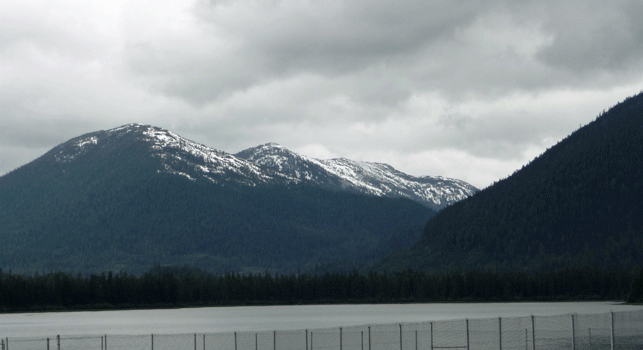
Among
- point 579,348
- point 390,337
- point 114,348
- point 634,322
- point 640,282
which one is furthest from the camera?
point 640,282

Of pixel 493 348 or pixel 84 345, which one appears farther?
pixel 84 345

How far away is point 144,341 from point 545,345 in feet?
132

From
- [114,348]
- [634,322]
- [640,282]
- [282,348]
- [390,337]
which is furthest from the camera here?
[640,282]

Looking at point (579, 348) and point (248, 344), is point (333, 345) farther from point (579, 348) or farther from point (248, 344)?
point (579, 348)

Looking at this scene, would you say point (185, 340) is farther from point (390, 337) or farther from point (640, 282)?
point (640, 282)

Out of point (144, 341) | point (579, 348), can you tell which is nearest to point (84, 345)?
point (144, 341)

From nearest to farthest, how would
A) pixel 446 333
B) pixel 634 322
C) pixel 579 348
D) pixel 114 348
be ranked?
pixel 634 322
pixel 579 348
pixel 114 348
pixel 446 333

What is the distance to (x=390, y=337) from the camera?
77.8m

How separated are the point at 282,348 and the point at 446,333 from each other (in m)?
32.5

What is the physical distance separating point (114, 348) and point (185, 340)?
11.1 meters

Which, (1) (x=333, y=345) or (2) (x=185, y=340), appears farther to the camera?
(2) (x=185, y=340)

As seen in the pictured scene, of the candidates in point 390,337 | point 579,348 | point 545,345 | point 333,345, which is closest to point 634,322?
point 579,348

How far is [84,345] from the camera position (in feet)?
270

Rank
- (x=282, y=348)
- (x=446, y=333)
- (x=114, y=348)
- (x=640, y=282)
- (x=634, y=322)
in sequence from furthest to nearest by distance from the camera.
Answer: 1. (x=640, y=282)
2. (x=446, y=333)
3. (x=114, y=348)
4. (x=282, y=348)
5. (x=634, y=322)
